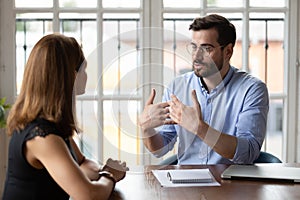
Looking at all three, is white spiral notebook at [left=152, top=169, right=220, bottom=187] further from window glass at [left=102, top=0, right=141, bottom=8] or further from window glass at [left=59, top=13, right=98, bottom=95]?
window glass at [left=102, top=0, right=141, bottom=8]

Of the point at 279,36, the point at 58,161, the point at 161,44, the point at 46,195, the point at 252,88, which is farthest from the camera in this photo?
the point at 279,36

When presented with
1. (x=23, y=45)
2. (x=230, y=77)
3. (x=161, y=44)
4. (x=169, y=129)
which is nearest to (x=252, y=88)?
(x=230, y=77)

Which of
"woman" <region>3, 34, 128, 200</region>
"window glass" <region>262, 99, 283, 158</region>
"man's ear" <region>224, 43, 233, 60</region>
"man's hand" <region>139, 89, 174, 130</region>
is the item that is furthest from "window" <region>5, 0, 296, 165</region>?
"woman" <region>3, 34, 128, 200</region>

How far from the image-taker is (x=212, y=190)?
196 centimetres

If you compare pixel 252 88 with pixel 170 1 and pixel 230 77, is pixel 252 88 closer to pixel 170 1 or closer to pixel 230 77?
pixel 230 77

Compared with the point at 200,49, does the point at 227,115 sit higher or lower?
lower

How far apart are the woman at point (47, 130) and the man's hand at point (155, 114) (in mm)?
688

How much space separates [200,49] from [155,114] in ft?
1.72

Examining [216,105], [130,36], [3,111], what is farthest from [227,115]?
[3,111]

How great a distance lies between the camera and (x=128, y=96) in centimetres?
356

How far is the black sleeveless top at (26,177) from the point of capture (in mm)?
1662

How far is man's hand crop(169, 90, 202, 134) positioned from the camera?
2.32m

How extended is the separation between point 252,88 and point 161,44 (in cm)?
100

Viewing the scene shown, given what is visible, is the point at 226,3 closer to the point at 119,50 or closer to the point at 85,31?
the point at 119,50
